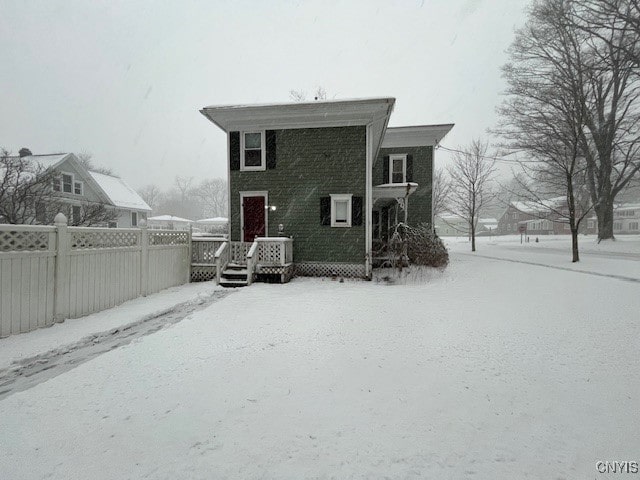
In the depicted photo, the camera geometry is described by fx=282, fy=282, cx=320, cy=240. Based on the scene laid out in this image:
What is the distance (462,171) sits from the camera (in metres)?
21.3

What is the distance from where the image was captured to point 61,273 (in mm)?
5152

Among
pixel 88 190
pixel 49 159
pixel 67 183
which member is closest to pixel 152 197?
pixel 88 190

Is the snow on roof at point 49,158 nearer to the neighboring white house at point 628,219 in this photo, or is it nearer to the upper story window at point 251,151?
the upper story window at point 251,151

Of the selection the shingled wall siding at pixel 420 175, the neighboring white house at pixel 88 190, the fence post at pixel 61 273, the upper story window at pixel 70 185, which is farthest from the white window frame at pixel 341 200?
the upper story window at pixel 70 185

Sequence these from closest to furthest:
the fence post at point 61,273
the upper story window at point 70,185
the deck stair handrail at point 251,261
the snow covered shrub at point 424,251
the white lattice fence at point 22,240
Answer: the white lattice fence at point 22,240 < the fence post at point 61,273 < the deck stair handrail at point 251,261 < the snow covered shrub at point 424,251 < the upper story window at point 70,185

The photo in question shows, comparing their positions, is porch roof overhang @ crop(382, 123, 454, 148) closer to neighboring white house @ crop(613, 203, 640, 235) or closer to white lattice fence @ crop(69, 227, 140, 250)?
white lattice fence @ crop(69, 227, 140, 250)

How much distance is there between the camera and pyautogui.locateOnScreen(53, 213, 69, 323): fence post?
5.10 m

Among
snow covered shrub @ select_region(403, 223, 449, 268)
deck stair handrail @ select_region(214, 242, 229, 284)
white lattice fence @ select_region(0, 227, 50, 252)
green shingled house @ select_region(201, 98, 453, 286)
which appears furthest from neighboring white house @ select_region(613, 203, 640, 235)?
white lattice fence @ select_region(0, 227, 50, 252)

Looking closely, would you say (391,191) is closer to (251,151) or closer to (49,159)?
(251,151)

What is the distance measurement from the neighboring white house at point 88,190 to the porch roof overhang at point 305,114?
13344 millimetres

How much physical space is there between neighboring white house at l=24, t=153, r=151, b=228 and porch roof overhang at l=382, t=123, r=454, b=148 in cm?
1873

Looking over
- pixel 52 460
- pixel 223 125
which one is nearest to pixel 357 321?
pixel 52 460

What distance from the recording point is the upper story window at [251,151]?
1045cm

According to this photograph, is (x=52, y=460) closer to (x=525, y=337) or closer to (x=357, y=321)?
(x=357, y=321)
